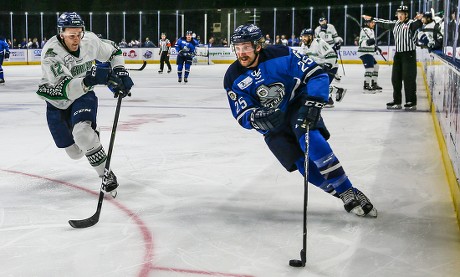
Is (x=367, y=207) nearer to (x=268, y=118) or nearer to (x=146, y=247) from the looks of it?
(x=268, y=118)

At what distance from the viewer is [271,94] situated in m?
3.03

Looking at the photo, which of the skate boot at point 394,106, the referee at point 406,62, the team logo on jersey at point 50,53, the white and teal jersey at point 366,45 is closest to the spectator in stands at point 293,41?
the white and teal jersey at point 366,45

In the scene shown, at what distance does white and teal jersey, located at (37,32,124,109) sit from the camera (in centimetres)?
344

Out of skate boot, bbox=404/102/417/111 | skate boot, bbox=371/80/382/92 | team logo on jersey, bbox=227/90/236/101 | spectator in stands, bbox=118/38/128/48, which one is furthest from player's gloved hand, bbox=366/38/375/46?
spectator in stands, bbox=118/38/128/48

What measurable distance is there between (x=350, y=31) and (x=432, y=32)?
663 inches

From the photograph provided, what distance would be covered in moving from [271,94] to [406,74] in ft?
15.7

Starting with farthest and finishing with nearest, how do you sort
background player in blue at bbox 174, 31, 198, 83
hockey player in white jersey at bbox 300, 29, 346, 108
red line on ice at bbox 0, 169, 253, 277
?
background player in blue at bbox 174, 31, 198, 83 < hockey player in white jersey at bbox 300, 29, 346, 108 < red line on ice at bbox 0, 169, 253, 277

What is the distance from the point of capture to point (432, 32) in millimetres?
6766

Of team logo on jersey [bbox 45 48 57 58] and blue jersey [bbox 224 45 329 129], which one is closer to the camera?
blue jersey [bbox 224 45 329 129]

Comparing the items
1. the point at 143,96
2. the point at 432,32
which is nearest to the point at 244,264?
the point at 432,32

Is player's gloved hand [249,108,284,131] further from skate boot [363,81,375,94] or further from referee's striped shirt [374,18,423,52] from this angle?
skate boot [363,81,375,94]

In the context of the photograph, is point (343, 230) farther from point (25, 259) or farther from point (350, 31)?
point (350, 31)

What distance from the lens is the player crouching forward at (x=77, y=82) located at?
11.0 ft

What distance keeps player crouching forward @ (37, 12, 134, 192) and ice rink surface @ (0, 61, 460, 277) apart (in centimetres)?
29
